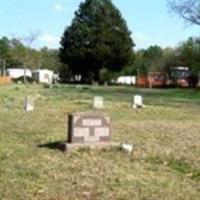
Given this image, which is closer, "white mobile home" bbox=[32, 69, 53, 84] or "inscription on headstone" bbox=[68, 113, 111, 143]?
"inscription on headstone" bbox=[68, 113, 111, 143]

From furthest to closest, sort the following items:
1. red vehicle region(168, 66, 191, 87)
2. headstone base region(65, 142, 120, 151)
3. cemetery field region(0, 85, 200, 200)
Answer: red vehicle region(168, 66, 191, 87) → headstone base region(65, 142, 120, 151) → cemetery field region(0, 85, 200, 200)

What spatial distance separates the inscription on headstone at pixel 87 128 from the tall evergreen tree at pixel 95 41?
72.8 m

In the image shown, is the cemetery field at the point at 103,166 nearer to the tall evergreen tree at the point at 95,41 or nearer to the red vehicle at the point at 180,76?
the tall evergreen tree at the point at 95,41

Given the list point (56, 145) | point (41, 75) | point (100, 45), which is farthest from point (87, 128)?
point (41, 75)

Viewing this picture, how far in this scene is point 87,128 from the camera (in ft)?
39.1

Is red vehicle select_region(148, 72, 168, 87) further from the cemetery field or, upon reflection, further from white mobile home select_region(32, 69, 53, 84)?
the cemetery field

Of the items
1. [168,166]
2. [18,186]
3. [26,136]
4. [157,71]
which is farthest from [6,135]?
[157,71]

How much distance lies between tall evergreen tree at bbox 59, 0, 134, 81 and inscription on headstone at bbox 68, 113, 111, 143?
72.8 metres

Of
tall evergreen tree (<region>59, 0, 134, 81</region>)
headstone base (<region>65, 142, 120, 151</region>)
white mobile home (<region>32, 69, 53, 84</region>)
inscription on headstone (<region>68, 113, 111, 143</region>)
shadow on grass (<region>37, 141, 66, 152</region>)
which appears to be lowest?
white mobile home (<region>32, 69, 53, 84</region>)

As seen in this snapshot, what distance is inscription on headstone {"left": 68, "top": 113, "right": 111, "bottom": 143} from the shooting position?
38.8ft

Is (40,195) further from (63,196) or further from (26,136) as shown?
(26,136)

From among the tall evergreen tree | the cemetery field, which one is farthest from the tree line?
the cemetery field

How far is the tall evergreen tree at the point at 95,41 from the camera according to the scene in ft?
281

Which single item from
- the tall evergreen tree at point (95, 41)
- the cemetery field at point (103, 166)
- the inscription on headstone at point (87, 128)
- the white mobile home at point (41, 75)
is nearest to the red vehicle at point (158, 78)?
the tall evergreen tree at point (95, 41)
